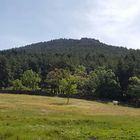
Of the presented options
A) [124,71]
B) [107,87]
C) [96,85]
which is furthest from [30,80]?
[107,87]

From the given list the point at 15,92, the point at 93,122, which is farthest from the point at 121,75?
the point at 93,122

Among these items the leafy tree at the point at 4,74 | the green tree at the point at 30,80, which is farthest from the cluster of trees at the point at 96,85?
the leafy tree at the point at 4,74

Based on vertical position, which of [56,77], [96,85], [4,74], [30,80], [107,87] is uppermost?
[4,74]

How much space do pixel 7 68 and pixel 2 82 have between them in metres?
6.43

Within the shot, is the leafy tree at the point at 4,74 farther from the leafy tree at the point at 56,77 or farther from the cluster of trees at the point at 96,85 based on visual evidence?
the leafy tree at the point at 56,77

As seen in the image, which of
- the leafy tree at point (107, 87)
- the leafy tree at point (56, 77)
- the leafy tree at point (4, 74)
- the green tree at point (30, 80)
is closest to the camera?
the leafy tree at point (107, 87)

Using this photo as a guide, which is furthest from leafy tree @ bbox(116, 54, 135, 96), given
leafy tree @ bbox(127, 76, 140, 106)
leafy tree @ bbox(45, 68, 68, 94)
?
leafy tree @ bbox(45, 68, 68, 94)

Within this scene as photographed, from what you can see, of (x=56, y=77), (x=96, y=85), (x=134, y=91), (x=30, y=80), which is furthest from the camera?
(x=30, y=80)

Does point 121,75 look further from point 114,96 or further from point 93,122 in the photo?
point 93,122

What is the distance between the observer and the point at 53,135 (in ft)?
136

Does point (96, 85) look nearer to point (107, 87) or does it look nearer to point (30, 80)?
point (107, 87)

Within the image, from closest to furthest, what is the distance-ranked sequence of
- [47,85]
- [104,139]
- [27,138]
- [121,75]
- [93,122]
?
[27,138]
[104,139]
[93,122]
[121,75]
[47,85]

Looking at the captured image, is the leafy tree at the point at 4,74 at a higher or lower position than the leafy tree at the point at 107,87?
higher

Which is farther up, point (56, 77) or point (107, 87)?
point (56, 77)
